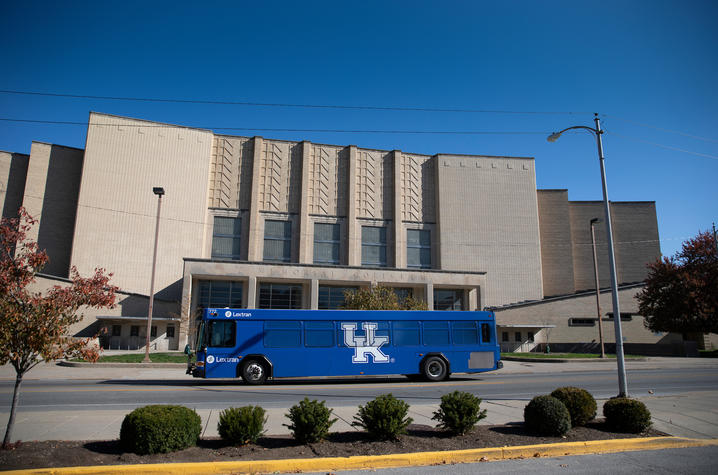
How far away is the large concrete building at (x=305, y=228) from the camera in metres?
44.0

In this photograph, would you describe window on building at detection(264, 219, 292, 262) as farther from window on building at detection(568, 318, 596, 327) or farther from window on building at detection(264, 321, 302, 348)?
window on building at detection(264, 321, 302, 348)

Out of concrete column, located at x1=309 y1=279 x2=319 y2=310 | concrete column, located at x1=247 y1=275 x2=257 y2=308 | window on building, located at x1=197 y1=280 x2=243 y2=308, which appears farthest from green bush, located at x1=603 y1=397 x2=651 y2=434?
window on building, located at x1=197 y1=280 x2=243 y2=308

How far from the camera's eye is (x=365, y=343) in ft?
64.4

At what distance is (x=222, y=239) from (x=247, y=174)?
762cm

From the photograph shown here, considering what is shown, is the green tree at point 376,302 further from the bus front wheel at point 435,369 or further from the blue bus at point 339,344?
the bus front wheel at point 435,369

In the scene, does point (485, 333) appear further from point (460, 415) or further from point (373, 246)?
point (373, 246)

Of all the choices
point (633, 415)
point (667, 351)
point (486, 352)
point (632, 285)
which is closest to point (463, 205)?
point (632, 285)

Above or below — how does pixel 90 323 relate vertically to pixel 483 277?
below

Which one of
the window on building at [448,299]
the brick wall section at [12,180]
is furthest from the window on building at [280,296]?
the brick wall section at [12,180]

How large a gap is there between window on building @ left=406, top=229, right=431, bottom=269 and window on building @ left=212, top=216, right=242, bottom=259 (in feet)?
61.8

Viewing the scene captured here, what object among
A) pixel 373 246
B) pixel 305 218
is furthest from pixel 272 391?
pixel 373 246

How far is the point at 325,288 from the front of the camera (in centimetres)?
4631

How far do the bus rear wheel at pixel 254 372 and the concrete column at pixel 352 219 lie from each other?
32895 millimetres

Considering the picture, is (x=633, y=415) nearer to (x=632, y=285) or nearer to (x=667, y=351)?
(x=667, y=351)
